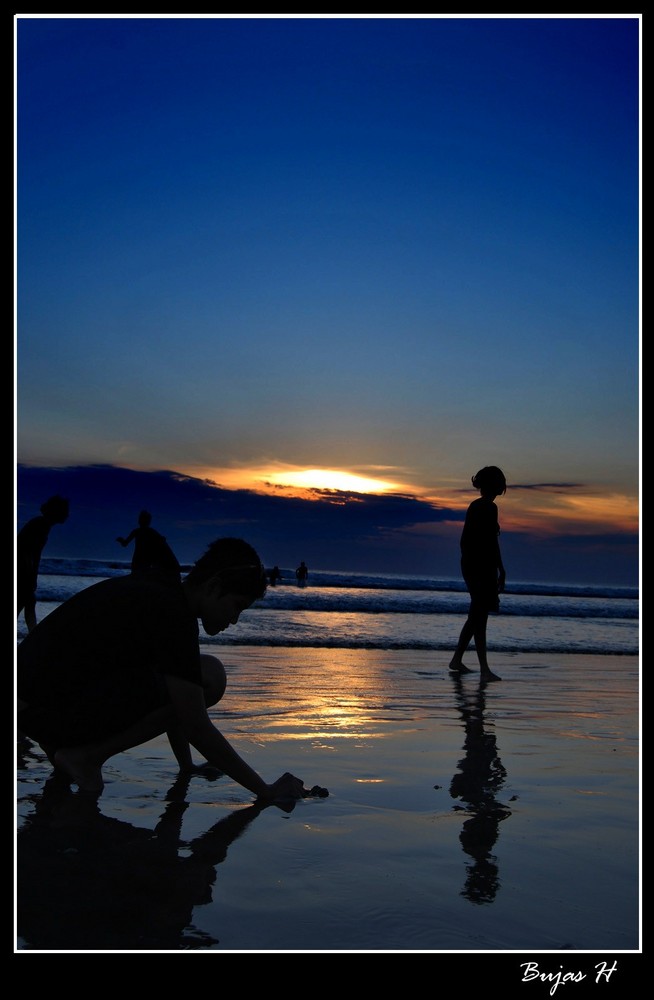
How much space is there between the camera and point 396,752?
4711mm

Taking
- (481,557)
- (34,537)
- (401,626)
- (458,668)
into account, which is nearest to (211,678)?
(34,537)

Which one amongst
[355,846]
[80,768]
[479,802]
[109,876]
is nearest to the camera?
[109,876]

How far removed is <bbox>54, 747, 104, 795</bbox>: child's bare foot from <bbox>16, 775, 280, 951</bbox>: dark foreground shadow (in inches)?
2.0

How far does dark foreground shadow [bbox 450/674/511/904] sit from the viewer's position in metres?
2.75

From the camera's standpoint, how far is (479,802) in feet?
12.2

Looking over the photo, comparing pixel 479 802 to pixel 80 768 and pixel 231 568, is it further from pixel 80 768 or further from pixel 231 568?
pixel 80 768

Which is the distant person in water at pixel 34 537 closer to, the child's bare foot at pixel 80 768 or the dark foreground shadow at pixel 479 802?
the dark foreground shadow at pixel 479 802

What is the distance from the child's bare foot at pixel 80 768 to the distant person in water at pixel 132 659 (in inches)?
0.7

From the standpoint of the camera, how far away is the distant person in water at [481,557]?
8.70 meters

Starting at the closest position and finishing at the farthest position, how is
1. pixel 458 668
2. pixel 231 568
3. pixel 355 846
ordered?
pixel 355 846 < pixel 231 568 < pixel 458 668

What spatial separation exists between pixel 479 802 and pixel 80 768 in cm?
174

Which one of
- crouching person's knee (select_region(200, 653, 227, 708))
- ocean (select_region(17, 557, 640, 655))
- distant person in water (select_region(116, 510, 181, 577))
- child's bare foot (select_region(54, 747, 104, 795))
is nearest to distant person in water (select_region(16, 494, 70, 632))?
distant person in water (select_region(116, 510, 181, 577))

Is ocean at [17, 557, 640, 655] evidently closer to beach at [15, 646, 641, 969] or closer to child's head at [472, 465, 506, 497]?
child's head at [472, 465, 506, 497]
